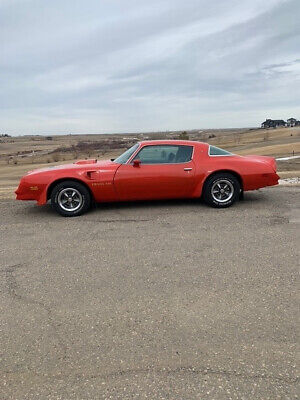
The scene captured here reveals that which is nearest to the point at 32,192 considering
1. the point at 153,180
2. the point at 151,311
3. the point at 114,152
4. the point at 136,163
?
the point at 136,163

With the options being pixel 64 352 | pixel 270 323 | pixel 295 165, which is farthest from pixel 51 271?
pixel 295 165

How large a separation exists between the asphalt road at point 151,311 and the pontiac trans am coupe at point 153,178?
0.93m

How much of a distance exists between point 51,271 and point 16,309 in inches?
30.5

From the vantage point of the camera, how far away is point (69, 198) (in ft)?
19.4

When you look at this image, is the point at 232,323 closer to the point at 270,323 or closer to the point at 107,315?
the point at 270,323

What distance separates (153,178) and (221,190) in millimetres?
1322

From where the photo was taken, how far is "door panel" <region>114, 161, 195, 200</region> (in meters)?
5.96

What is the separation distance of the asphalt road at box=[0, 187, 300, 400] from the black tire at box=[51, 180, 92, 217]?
75cm

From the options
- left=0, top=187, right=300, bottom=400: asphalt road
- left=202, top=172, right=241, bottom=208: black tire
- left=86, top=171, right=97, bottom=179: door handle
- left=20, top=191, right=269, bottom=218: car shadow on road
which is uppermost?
left=86, top=171, right=97, bottom=179: door handle

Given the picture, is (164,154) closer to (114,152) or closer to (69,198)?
(69,198)

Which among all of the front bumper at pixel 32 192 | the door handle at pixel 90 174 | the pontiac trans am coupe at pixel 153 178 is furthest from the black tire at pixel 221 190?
the front bumper at pixel 32 192

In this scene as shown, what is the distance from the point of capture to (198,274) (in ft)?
11.4

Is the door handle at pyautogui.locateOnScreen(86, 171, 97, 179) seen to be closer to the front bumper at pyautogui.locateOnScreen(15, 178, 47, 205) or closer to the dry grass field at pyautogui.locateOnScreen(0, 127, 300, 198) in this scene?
the front bumper at pyautogui.locateOnScreen(15, 178, 47, 205)

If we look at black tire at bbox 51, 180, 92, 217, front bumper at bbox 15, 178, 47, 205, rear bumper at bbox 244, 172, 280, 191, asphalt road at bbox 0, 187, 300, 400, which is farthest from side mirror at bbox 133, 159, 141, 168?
rear bumper at bbox 244, 172, 280, 191
